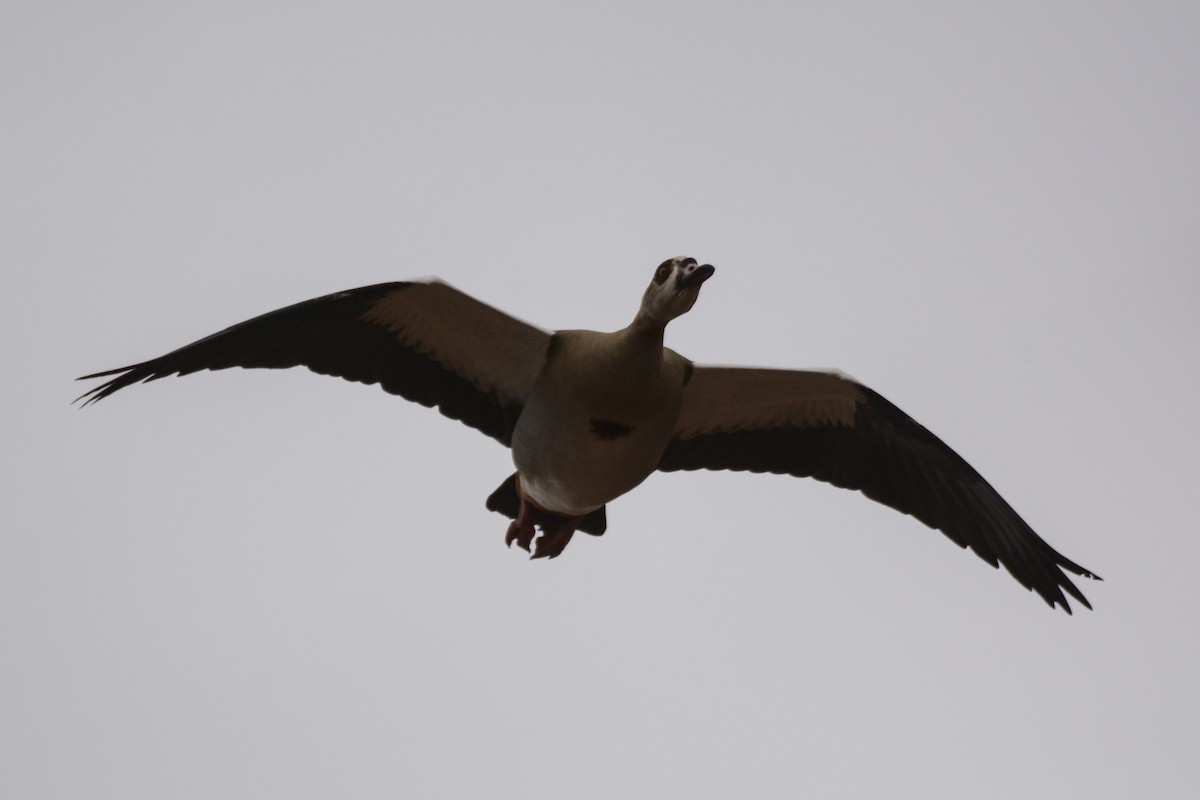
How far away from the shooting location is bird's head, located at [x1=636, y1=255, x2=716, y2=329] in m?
7.27

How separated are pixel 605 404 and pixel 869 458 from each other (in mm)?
2327

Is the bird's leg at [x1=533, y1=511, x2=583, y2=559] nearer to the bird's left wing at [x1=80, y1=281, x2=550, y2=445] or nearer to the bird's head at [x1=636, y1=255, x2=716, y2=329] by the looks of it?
the bird's left wing at [x1=80, y1=281, x2=550, y2=445]

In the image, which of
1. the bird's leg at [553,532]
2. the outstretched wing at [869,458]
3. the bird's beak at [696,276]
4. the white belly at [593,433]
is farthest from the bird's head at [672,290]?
the bird's leg at [553,532]

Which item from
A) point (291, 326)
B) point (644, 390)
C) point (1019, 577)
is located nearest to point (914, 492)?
point (1019, 577)

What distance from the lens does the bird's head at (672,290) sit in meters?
7.27

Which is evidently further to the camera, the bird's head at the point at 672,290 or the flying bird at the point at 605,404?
the flying bird at the point at 605,404

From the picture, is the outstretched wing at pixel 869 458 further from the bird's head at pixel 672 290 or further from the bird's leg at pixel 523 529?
the bird's head at pixel 672 290

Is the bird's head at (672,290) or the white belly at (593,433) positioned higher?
the bird's head at (672,290)

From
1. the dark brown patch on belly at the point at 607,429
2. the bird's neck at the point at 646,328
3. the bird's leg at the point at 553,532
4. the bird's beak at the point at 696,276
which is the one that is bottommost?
the bird's leg at the point at 553,532

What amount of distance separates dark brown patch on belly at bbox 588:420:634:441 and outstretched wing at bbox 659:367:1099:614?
1.07 metres

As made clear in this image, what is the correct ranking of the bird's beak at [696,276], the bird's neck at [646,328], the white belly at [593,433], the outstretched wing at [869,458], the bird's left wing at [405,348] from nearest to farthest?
the bird's beak at [696,276] → the bird's neck at [646,328] → the white belly at [593,433] → the bird's left wing at [405,348] → the outstretched wing at [869,458]

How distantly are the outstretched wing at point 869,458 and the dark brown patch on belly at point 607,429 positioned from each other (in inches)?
42.0

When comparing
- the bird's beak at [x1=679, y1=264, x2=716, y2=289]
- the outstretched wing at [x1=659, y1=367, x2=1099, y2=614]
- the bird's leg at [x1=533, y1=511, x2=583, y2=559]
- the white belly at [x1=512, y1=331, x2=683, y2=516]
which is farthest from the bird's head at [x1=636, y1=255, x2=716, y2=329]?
the bird's leg at [x1=533, y1=511, x2=583, y2=559]

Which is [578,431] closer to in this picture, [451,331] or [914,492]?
[451,331]
